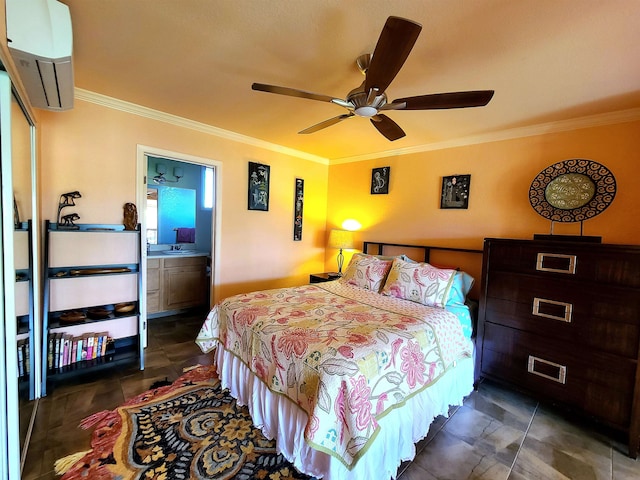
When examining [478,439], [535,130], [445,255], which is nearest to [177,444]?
[478,439]

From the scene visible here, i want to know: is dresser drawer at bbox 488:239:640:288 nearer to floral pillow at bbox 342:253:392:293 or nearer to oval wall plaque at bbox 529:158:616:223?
oval wall plaque at bbox 529:158:616:223

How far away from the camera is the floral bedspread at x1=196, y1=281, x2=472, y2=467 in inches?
51.3

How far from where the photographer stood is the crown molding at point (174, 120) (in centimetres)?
242

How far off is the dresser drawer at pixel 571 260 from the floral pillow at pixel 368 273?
3.31ft

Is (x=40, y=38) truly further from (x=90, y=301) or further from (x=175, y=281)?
(x=175, y=281)

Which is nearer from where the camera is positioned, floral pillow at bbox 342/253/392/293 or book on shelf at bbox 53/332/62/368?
book on shelf at bbox 53/332/62/368

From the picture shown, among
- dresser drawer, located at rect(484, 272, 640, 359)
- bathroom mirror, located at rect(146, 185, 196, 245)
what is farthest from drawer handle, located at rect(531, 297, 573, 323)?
bathroom mirror, located at rect(146, 185, 196, 245)

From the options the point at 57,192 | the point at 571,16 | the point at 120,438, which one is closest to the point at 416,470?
the point at 120,438

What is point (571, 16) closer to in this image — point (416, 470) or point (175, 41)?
point (175, 41)

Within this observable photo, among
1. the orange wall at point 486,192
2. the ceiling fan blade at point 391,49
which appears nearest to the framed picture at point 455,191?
the orange wall at point 486,192

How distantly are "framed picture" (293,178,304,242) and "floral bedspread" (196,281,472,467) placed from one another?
5.84 ft

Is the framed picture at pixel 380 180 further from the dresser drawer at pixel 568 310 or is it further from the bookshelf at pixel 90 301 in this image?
the bookshelf at pixel 90 301

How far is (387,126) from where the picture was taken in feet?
6.62

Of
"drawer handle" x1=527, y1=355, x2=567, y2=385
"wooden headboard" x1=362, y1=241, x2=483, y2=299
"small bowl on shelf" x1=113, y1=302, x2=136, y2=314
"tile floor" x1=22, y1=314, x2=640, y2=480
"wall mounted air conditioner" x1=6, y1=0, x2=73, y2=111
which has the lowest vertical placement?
"tile floor" x1=22, y1=314, x2=640, y2=480
